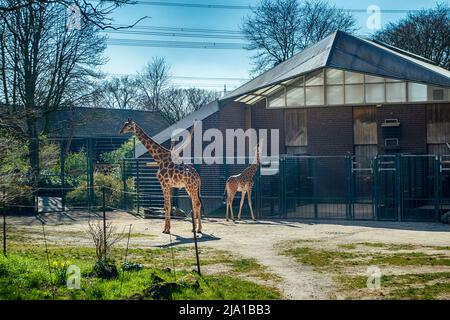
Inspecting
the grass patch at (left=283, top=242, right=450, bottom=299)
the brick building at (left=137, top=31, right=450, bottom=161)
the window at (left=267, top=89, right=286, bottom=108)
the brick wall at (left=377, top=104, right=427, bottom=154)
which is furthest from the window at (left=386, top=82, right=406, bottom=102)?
Result: the grass patch at (left=283, top=242, right=450, bottom=299)

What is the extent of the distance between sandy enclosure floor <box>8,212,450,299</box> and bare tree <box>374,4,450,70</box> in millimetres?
22529

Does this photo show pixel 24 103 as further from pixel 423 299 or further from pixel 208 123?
pixel 423 299

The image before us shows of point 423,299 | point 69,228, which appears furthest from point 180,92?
point 423,299

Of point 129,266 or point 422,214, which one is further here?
point 422,214

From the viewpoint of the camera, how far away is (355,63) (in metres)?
22.5

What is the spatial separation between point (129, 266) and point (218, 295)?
Result: 2.17 metres

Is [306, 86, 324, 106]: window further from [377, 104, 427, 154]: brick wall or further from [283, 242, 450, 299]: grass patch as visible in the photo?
[283, 242, 450, 299]: grass patch

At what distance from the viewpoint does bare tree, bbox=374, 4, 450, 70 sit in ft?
119

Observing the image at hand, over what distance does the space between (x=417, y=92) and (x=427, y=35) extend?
631 inches

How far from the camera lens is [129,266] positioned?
9.34 m

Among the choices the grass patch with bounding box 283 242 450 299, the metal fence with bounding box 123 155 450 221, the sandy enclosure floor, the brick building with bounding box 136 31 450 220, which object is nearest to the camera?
the grass patch with bounding box 283 242 450 299

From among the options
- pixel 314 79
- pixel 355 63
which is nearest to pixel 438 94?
pixel 355 63

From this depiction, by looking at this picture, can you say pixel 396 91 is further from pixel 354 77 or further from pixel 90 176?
pixel 90 176

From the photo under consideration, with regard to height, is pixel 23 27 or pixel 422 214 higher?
pixel 23 27
